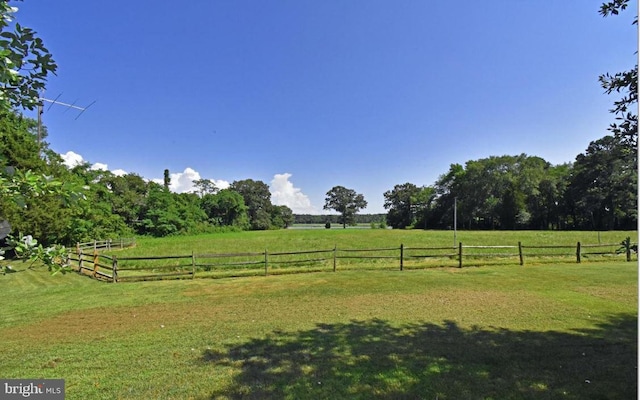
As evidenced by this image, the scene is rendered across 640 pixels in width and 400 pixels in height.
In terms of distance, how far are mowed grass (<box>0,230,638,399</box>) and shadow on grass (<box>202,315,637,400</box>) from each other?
0.08 feet

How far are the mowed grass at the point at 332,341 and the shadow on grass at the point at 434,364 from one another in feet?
0.08

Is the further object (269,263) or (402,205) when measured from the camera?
(402,205)

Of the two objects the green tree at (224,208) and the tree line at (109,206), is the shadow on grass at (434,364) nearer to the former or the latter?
the tree line at (109,206)

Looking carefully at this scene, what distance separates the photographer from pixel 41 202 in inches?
771

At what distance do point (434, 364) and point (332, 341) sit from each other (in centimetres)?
173

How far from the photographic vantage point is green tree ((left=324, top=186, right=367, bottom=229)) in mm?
108562

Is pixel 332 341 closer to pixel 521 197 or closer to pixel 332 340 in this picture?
pixel 332 340

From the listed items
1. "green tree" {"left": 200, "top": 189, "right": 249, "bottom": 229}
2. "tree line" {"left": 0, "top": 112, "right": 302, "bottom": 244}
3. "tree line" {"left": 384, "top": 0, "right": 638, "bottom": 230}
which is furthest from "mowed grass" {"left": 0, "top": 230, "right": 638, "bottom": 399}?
"green tree" {"left": 200, "top": 189, "right": 249, "bottom": 229}

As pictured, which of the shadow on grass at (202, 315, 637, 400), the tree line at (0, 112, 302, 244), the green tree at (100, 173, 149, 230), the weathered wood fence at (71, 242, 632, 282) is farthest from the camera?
the green tree at (100, 173, 149, 230)

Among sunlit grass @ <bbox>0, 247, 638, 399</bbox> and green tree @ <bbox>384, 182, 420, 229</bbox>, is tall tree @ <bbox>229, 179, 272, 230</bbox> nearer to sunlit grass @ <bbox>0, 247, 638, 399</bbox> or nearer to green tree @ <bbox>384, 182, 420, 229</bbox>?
green tree @ <bbox>384, 182, 420, 229</bbox>

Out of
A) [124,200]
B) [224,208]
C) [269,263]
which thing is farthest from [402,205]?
[269,263]

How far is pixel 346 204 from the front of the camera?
357 feet

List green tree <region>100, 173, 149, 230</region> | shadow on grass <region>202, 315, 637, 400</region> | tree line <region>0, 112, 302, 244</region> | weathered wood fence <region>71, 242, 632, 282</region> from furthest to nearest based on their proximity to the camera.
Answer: green tree <region>100, 173, 149, 230</region>, tree line <region>0, 112, 302, 244</region>, weathered wood fence <region>71, 242, 632, 282</region>, shadow on grass <region>202, 315, 637, 400</region>

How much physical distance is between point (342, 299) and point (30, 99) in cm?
794
